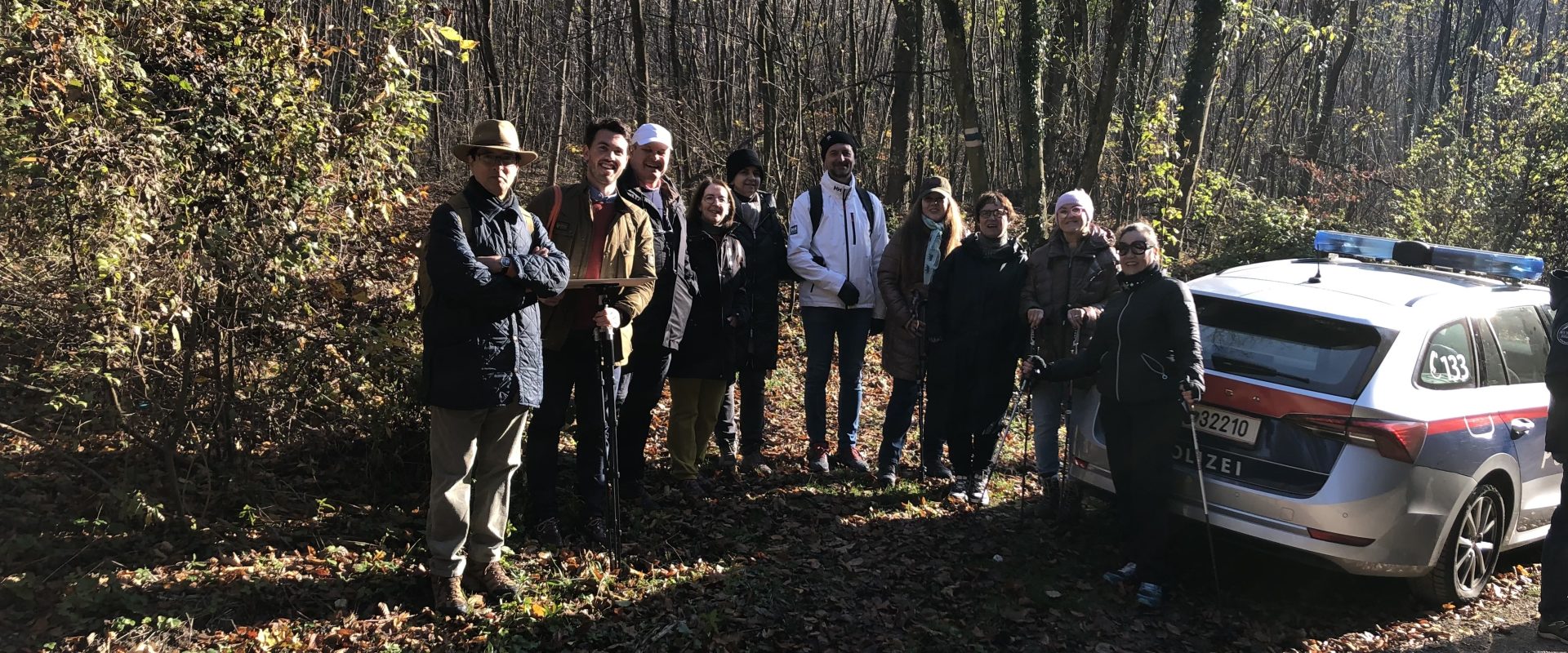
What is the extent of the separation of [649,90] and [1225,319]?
8.80 meters

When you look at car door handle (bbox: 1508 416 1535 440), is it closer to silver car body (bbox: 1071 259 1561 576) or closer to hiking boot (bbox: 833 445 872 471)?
silver car body (bbox: 1071 259 1561 576)

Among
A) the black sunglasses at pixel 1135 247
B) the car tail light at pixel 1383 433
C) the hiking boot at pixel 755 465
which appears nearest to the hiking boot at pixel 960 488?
the hiking boot at pixel 755 465

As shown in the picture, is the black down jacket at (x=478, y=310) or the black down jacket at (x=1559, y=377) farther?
the black down jacket at (x=1559, y=377)

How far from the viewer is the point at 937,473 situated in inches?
272

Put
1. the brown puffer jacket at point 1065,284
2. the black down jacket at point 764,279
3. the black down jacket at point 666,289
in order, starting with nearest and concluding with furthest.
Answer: the black down jacket at point 666,289 < the brown puffer jacket at point 1065,284 < the black down jacket at point 764,279

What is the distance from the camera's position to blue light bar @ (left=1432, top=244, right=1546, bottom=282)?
6.16m

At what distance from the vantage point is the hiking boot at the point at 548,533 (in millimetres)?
5168

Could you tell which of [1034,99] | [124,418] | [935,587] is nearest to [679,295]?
[935,587]

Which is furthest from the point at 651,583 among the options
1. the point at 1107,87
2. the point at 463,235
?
the point at 1107,87

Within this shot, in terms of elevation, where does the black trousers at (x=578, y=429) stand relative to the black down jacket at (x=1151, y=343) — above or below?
below

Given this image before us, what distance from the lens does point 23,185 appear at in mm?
4211

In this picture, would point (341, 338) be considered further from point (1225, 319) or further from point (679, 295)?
point (1225, 319)

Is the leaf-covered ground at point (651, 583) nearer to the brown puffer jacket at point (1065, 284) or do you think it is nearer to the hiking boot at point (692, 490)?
the hiking boot at point (692, 490)

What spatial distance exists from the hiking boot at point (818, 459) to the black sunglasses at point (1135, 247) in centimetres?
252
